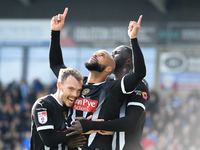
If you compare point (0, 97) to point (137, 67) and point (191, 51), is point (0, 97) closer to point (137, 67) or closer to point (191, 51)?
point (191, 51)

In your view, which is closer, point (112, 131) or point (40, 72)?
point (112, 131)

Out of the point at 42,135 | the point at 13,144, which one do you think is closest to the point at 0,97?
the point at 13,144

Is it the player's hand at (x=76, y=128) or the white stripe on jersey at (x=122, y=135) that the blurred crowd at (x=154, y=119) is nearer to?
the white stripe on jersey at (x=122, y=135)

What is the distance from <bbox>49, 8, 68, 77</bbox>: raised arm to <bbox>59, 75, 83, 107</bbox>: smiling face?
1.65 ft

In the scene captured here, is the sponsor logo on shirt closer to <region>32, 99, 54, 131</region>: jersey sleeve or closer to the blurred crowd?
<region>32, 99, 54, 131</region>: jersey sleeve

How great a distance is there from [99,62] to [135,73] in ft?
1.54

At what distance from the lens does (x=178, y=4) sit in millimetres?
20812

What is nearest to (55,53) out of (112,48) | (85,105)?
(85,105)

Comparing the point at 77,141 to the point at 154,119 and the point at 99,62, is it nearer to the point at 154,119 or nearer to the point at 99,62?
the point at 99,62

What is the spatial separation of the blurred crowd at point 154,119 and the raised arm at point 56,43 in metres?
8.42

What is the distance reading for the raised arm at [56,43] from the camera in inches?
179

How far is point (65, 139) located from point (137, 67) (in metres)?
0.94

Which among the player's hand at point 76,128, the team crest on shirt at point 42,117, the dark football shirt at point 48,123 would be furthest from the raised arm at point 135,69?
the team crest on shirt at point 42,117

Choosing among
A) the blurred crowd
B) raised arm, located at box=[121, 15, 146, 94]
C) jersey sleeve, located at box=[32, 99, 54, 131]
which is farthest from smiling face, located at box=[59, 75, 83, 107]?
the blurred crowd
